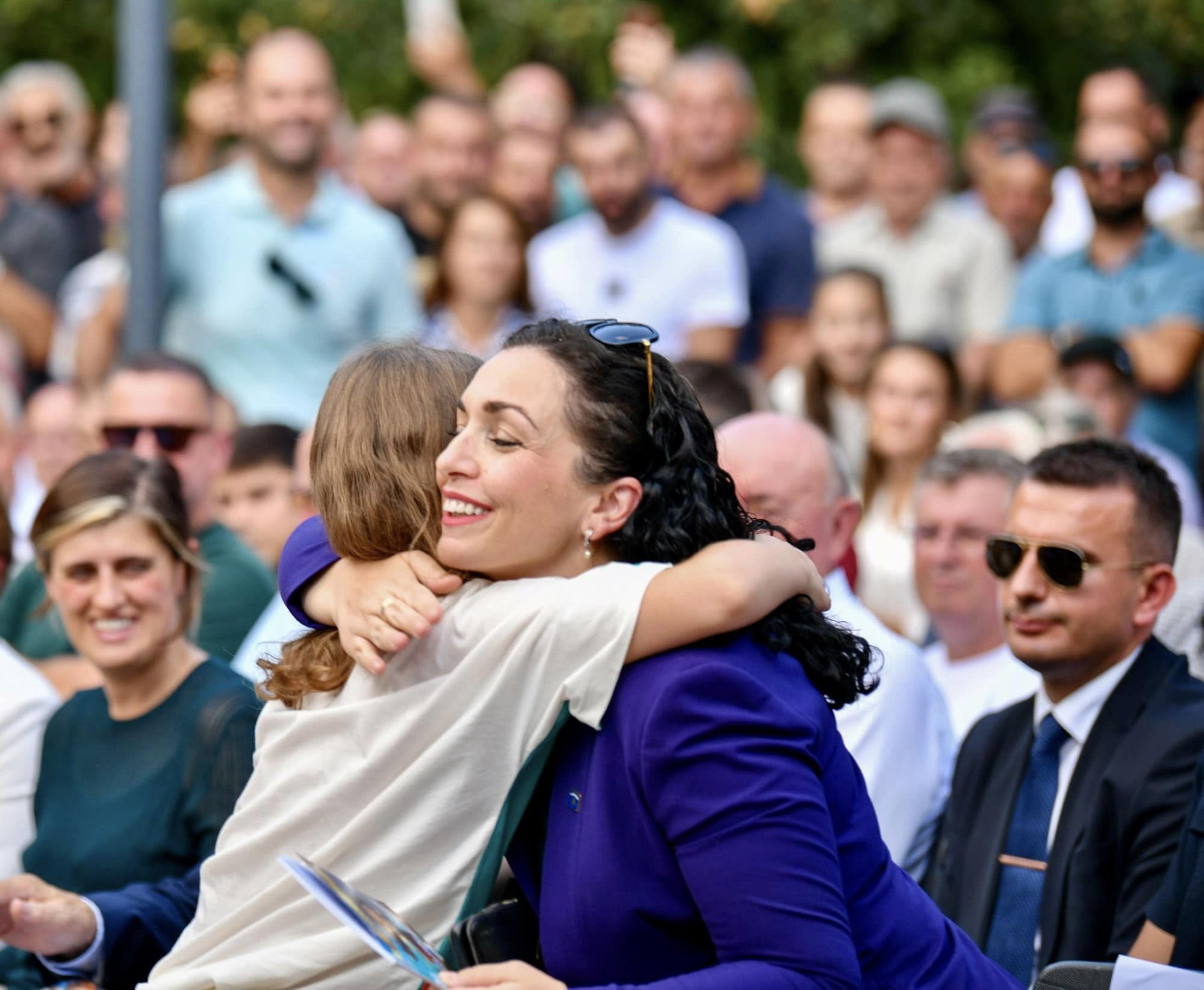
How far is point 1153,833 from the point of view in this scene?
3.47m

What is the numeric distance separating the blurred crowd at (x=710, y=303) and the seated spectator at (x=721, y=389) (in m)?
0.02

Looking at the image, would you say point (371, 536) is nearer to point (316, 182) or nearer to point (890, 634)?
point (890, 634)

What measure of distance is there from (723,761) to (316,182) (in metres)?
5.75

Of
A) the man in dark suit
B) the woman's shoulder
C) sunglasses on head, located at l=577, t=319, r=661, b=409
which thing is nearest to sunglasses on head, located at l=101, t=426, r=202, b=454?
the man in dark suit

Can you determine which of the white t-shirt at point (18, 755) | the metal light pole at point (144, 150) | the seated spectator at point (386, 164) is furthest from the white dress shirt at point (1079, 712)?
the seated spectator at point (386, 164)

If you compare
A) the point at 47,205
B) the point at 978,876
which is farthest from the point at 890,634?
the point at 47,205

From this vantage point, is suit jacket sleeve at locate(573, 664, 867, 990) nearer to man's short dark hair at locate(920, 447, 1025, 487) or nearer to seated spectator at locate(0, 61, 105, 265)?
man's short dark hair at locate(920, 447, 1025, 487)

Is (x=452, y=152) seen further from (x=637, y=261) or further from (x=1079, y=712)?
(x=1079, y=712)

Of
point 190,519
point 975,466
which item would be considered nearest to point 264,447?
point 190,519

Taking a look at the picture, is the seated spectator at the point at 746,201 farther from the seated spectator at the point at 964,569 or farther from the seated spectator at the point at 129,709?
the seated spectator at the point at 129,709

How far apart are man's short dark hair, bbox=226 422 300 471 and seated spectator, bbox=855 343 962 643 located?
208cm

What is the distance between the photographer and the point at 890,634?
4066mm

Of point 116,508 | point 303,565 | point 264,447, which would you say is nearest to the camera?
point 303,565

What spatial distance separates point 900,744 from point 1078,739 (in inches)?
14.8
